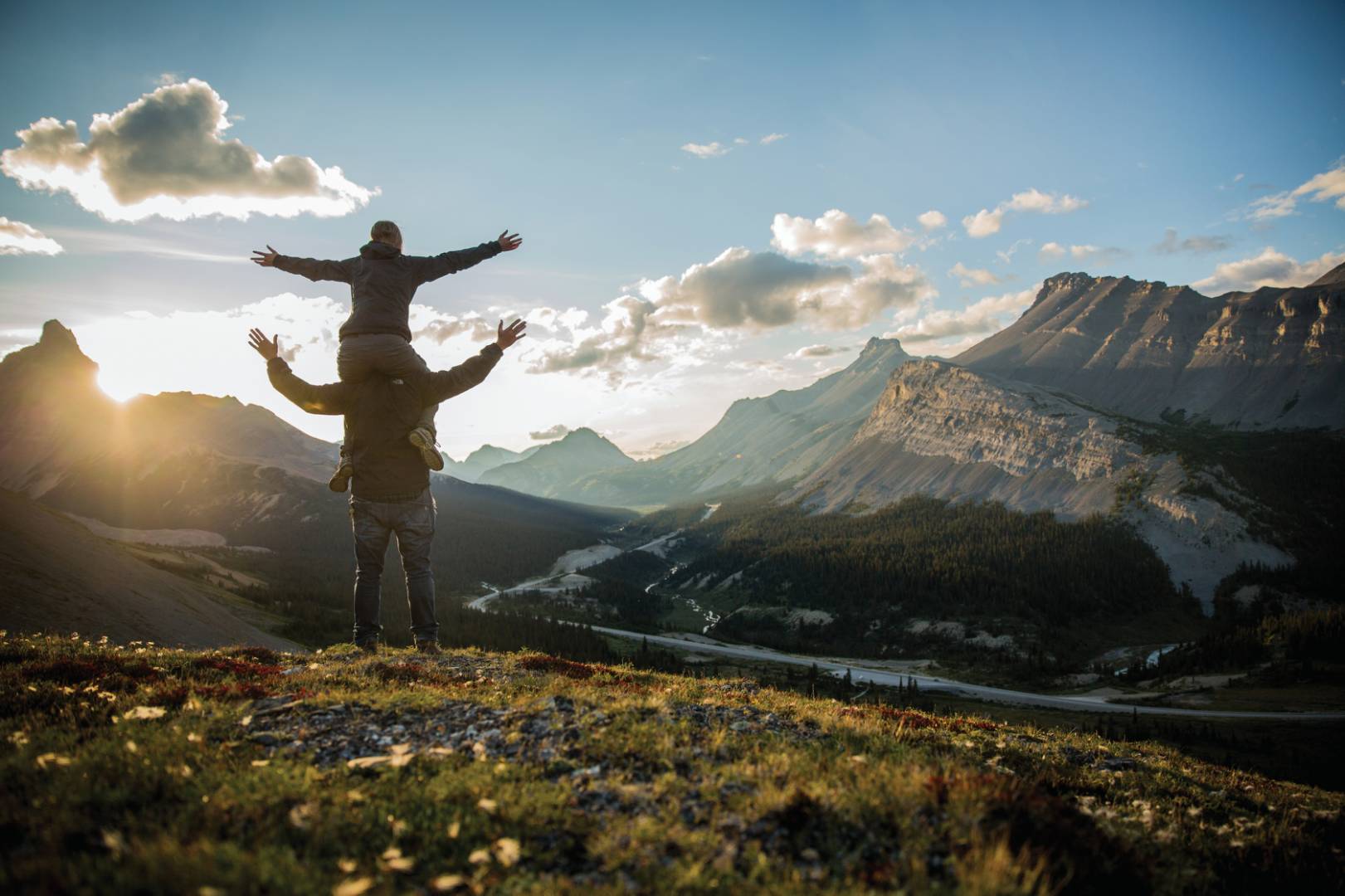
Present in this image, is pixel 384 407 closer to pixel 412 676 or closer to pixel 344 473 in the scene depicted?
pixel 344 473

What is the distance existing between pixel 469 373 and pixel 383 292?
9.13 ft

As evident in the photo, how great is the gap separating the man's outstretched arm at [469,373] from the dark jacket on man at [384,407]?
20mm

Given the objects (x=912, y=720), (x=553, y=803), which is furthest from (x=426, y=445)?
(x=912, y=720)

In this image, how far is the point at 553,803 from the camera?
20.7ft

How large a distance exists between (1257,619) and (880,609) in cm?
7028

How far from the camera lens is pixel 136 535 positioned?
17312 cm

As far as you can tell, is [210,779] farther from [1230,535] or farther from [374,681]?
[1230,535]

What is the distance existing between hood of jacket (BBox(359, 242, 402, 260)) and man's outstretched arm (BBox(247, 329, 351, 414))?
118 inches

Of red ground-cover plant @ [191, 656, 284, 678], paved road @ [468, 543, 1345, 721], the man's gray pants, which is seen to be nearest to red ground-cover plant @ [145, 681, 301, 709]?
red ground-cover plant @ [191, 656, 284, 678]

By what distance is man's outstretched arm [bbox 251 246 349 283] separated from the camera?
1410 cm

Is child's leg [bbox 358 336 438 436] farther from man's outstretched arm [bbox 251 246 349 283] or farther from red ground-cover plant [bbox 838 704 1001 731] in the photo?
red ground-cover plant [bbox 838 704 1001 731]

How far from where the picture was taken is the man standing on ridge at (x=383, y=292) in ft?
46.8

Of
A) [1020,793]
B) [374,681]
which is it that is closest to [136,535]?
[374,681]

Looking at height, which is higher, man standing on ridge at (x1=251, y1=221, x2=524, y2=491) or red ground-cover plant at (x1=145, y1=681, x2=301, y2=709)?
man standing on ridge at (x1=251, y1=221, x2=524, y2=491)
